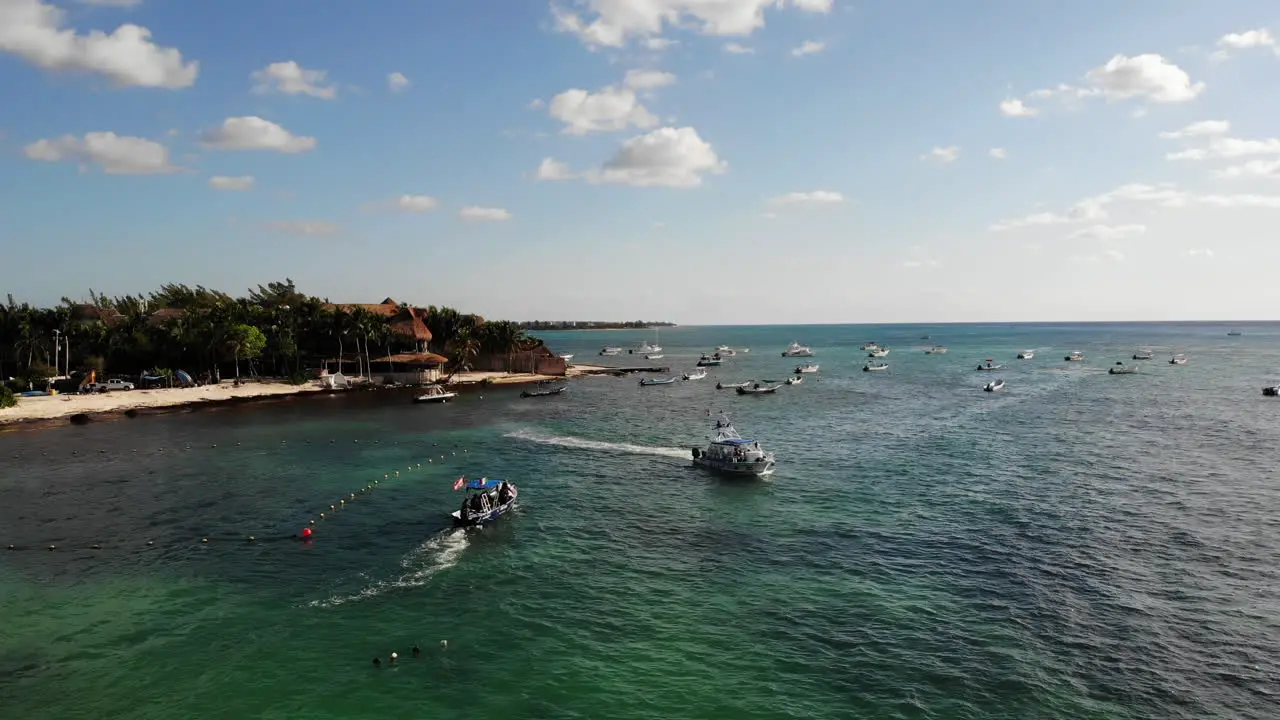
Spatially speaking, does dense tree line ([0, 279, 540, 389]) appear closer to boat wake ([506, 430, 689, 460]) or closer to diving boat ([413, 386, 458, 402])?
diving boat ([413, 386, 458, 402])

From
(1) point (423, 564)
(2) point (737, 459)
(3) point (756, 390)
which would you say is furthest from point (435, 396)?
(1) point (423, 564)

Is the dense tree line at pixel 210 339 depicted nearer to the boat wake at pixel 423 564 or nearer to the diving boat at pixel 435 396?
the diving boat at pixel 435 396

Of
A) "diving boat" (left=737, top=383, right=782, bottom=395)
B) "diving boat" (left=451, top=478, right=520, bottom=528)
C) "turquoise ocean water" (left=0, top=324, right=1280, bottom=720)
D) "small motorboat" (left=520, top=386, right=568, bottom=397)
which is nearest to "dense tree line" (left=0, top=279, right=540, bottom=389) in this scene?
"small motorboat" (left=520, top=386, right=568, bottom=397)

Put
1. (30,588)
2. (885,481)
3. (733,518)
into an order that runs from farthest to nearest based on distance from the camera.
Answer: (885,481) → (733,518) → (30,588)

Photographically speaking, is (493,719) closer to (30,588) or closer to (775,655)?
(775,655)

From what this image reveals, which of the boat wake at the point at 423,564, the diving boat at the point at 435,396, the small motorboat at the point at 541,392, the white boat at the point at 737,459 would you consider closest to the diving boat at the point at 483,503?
the boat wake at the point at 423,564

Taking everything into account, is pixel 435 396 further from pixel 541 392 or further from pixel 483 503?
pixel 483 503

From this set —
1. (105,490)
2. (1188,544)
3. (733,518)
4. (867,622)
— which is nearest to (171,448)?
(105,490)
